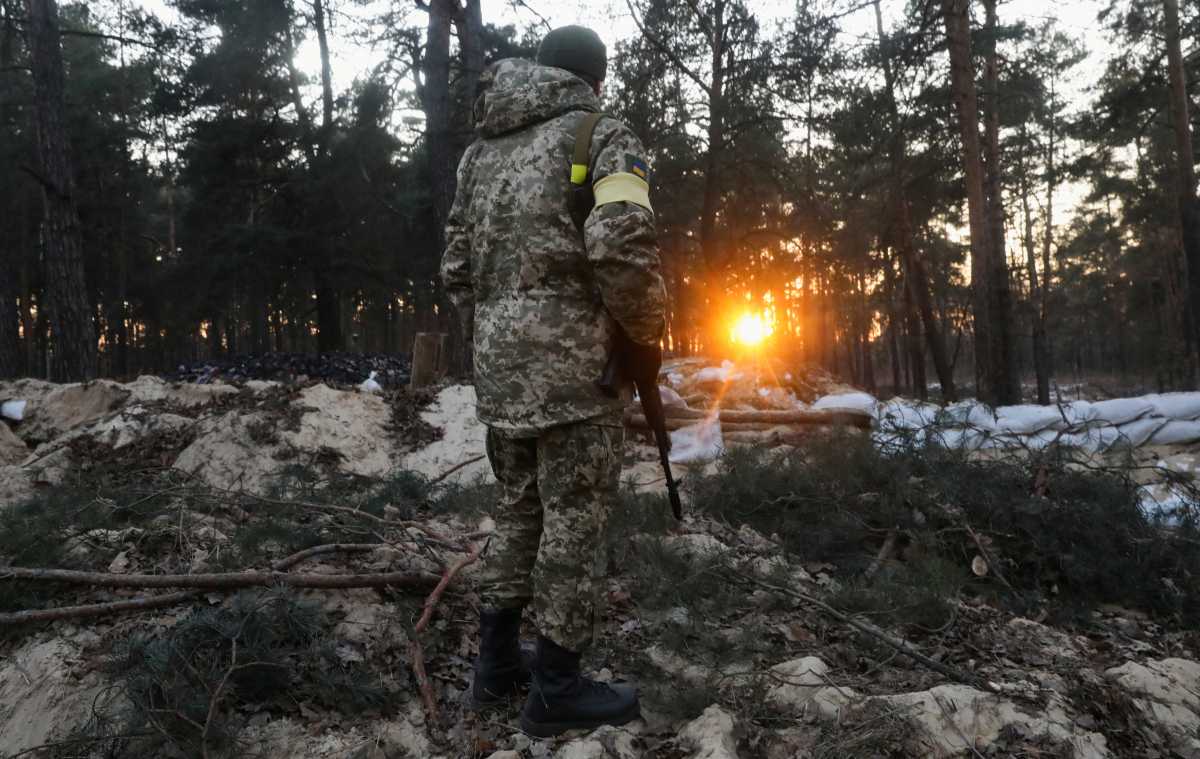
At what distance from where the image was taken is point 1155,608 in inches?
139

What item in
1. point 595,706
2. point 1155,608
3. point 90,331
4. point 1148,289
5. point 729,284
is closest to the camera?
point 595,706

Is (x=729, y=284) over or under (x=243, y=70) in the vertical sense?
under

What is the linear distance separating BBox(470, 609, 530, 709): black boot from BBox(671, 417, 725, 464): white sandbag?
11.9 ft

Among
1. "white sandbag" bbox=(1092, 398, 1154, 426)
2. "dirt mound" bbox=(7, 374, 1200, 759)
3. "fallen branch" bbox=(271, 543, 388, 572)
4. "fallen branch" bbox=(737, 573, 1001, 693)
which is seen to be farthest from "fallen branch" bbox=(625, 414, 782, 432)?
"fallen branch" bbox=(271, 543, 388, 572)

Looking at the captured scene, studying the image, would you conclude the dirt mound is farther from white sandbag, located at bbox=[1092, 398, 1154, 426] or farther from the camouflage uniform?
white sandbag, located at bbox=[1092, 398, 1154, 426]

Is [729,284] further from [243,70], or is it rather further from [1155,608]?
[1155,608]

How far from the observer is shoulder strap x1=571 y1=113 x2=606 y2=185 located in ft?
7.19

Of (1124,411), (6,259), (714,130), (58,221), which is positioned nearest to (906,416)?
(1124,411)

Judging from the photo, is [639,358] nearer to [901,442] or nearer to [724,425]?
[901,442]

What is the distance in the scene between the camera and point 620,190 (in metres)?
2.09

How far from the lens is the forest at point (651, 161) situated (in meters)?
9.66

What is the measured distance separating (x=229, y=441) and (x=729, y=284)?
14.6m

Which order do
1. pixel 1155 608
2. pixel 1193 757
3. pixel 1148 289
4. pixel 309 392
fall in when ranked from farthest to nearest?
pixel 1148 289 < pixel 309 392 < pixel 1155 608 < pixel 1193 757

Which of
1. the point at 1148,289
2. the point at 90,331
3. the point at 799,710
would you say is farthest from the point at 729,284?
the point at 1148,289
